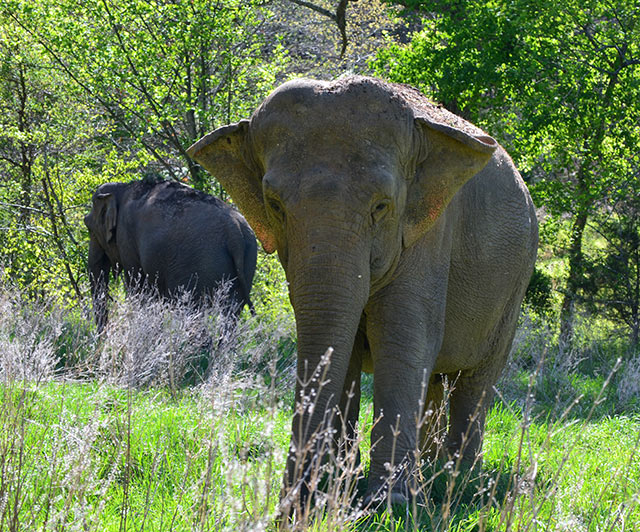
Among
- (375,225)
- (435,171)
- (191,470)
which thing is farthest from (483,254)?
(191,470)

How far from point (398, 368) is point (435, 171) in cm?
105

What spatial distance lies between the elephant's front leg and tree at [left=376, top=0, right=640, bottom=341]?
38.1ft

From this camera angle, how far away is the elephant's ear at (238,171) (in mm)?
5070

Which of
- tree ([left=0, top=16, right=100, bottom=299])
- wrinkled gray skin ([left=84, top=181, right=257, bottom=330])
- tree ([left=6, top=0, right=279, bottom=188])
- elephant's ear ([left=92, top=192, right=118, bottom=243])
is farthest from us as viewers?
tree ([left=0, top=16, right=100, bottom=299])

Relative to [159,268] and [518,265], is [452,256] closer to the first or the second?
[518,265]

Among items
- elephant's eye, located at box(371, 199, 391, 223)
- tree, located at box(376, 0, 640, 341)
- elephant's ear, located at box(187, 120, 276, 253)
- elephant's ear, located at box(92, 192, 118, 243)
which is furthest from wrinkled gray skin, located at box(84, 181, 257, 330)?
elephant's eye, located at box(371, 199, 391, 223)

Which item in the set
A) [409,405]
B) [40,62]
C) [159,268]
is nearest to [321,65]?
[40,62]

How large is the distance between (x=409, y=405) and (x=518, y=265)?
5.57 ft

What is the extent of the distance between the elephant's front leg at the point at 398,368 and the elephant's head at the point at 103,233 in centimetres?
869

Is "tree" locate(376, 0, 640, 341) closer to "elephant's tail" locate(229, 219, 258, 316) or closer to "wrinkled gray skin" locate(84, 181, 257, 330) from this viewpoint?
"elephant's tail" locate(229, 219, 258, 316)

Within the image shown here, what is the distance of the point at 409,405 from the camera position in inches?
182

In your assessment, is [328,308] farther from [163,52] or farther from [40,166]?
[40,166]

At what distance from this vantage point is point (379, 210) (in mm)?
4426

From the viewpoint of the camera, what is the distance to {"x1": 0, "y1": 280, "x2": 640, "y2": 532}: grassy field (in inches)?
115
